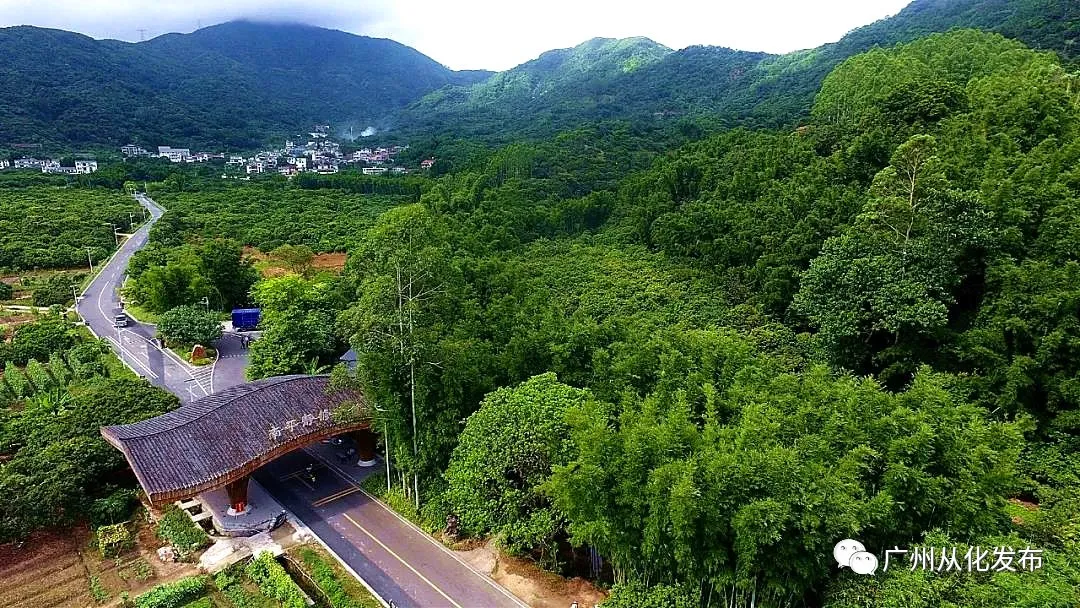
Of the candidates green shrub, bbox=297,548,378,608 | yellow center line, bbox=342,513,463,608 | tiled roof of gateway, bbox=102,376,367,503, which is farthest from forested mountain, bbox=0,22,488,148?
green shrub, bbox=297,548,378,608

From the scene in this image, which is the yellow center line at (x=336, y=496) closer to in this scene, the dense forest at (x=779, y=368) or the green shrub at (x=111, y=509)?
the dense forest at (x=779, y=368)

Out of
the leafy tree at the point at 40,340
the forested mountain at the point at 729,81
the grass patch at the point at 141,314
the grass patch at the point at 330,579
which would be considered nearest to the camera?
the grass patch at the point at 330,579

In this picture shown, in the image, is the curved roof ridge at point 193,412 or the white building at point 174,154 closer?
the curved roof ridge at point 193,412

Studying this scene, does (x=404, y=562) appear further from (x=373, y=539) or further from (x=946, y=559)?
(x=946, y=559)

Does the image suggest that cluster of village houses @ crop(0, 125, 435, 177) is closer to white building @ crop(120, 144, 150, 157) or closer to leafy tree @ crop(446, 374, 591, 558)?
white building @ crop(120, 144, 150, 157)

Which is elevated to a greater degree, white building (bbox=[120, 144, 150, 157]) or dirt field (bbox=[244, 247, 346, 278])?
white building (bbox=[120, 144, 150, 157])

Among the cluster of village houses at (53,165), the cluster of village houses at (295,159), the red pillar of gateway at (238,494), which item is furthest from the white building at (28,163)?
the red pillar of gateway at (238,494)
